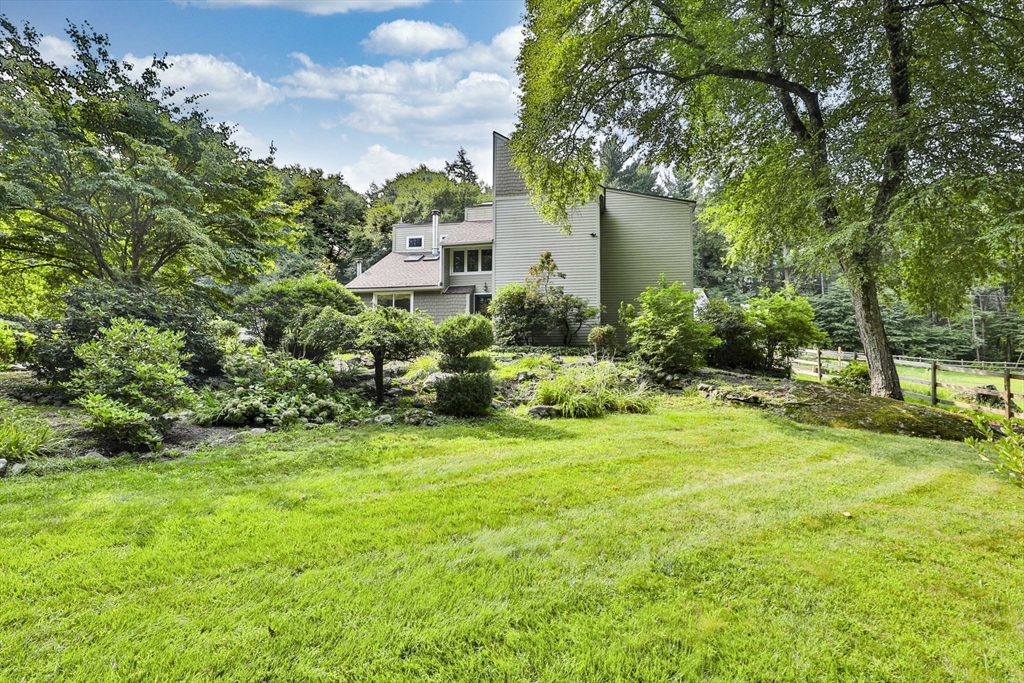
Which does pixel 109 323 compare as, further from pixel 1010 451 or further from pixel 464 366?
pixel 1010 451

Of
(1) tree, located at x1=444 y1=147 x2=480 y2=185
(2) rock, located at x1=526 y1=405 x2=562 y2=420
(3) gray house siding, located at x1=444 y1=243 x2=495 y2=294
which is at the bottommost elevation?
(2) rock, located at x1=526 y1=405 x2=562 y2=420

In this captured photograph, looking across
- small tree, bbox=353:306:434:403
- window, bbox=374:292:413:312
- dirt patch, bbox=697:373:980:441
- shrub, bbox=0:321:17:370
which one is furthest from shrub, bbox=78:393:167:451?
window, bbox=374:292:413:312

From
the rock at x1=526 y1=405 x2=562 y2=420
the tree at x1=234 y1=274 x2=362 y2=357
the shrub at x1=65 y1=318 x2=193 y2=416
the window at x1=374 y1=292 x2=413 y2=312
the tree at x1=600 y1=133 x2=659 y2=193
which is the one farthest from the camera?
the tree at x1=600 y1=133 x2=659 y2=193

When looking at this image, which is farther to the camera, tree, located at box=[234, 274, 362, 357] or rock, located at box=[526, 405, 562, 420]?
tree, located at box=[234, 274, 362, 357]

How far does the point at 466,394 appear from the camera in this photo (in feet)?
22.0

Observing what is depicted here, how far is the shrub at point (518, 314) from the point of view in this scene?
14.6 meters

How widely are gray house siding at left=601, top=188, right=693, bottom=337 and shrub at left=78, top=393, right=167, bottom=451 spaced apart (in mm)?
14409

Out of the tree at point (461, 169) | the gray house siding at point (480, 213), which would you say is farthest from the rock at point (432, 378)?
the tree at point (461, 169)

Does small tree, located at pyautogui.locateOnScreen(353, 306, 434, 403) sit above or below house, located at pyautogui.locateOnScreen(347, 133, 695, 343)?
below

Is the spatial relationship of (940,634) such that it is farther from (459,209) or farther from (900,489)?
(459,209)

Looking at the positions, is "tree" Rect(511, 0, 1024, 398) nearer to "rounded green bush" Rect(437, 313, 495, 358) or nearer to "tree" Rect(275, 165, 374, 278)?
"rounded green bush" Rect(437, 313, 495, 358)

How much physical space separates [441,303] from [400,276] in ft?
8.77

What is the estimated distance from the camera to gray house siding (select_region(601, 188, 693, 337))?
16047 millimetres

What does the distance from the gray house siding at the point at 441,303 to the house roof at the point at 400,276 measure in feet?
1.74
